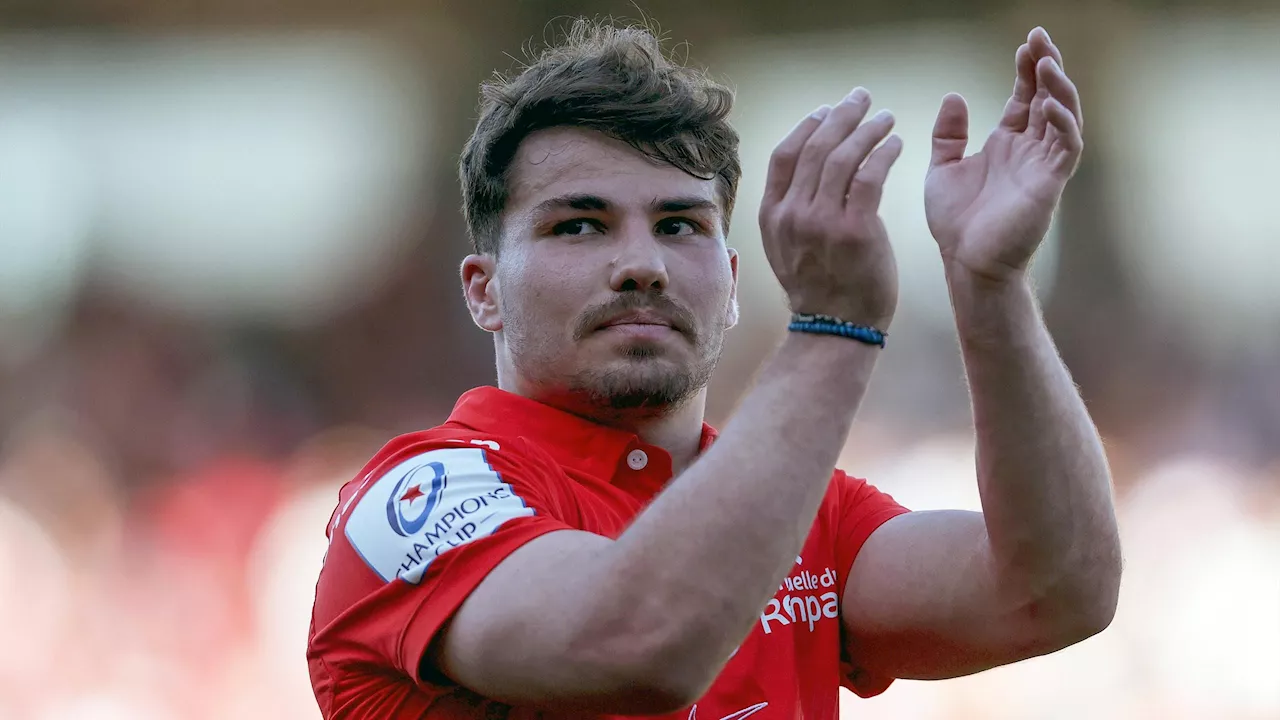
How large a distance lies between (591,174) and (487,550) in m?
0.78

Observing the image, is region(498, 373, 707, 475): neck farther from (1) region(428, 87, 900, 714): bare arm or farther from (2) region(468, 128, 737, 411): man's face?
(1) region(428, 87, 900, 714): bare arm

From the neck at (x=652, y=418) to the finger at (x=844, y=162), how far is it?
0.66m

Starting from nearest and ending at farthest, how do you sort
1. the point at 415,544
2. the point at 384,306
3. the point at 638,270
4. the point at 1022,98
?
the point at 415,544, the point at 1022,98, the point at 638,270, the point at 384,306

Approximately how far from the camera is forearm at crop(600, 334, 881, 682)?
1501 millimetres

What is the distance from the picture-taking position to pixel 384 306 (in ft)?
23.6

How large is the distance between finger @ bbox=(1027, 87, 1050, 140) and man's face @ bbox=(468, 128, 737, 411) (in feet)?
1.82

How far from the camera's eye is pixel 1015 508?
1948 millimetres

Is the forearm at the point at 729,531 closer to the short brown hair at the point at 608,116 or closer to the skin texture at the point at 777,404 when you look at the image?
the skin texture at the point at 777,404

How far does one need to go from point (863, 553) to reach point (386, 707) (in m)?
0.85

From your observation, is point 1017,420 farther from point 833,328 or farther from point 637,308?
point 637,308

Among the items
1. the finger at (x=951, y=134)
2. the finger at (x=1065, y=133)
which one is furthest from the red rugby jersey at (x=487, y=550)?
the finger at (x=1065, y=133)

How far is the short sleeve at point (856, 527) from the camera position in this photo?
7.49 feet

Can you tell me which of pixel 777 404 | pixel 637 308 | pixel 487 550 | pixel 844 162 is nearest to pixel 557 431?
pixel 637 308

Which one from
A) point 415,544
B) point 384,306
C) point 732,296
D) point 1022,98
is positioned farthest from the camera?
point 384,306
